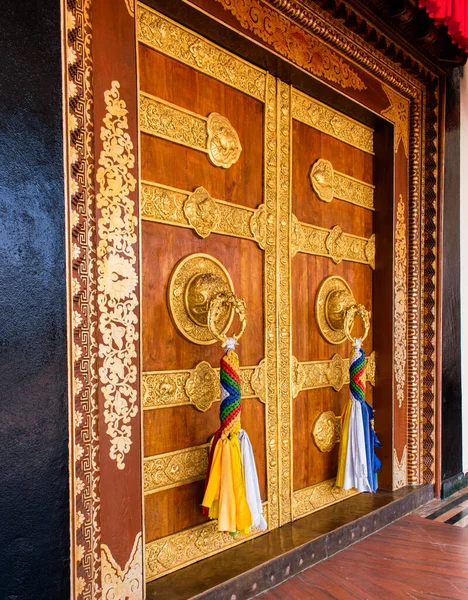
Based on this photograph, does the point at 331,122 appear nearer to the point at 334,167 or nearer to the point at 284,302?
the point at 334,167

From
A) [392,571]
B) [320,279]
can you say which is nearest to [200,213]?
[320,279]

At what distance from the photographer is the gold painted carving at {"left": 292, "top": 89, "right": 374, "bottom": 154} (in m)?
2.86

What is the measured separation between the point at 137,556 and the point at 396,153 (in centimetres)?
278

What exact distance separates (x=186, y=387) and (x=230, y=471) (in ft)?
1.25

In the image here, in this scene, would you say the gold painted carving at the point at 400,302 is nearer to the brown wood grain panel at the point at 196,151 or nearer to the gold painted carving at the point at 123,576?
the brown wood grain panel at the point at 196,151

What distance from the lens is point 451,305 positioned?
370cm

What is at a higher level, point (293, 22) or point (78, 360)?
point (293, 22)

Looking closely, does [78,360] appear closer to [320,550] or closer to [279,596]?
[279,596]

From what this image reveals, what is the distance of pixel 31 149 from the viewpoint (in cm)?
151

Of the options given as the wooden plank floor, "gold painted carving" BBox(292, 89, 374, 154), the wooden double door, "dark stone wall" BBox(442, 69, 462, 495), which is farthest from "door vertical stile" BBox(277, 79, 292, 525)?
"dark stone wall" BBox(442, 69, 462, 495)

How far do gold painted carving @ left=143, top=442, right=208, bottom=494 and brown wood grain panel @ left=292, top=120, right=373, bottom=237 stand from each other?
1.34 meters

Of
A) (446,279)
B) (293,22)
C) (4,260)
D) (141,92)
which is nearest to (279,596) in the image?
(4,260)

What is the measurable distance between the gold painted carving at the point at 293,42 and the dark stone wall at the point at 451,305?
3.42ft

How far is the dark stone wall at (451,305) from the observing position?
364 cm
